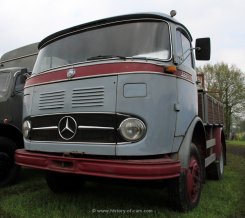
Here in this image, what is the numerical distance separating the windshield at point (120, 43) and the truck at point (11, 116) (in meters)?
1.97

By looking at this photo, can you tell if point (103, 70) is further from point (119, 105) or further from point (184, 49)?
point (184, 49)

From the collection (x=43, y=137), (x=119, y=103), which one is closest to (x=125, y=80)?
(x=119, y=103)

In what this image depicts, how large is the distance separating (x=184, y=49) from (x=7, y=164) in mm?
3449

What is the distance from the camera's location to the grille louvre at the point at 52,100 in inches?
166

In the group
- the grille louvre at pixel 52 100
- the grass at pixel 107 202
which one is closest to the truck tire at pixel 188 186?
the grass at pixel 107 202

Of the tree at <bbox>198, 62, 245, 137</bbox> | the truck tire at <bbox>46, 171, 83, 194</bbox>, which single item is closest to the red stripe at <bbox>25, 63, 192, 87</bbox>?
the truck tire at <bbox>46, 171, 83, 194</bbox>

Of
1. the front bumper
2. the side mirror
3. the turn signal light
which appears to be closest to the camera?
the front bumper

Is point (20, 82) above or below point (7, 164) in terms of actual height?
above

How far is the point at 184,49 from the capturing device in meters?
4.83

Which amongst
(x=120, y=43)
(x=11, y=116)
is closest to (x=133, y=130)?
(x=120, y=43)

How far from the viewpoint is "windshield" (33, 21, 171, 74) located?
13.6 feet

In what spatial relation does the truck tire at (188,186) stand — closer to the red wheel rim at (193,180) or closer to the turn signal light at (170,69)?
the red wheel rim at (193,180)

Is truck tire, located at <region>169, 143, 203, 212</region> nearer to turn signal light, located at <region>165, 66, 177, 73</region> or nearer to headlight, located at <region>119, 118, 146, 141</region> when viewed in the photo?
headlight, located at <region>119, 118, 146, 141</region>

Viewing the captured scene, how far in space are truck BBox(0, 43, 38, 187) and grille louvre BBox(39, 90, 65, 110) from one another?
1.91 metres
